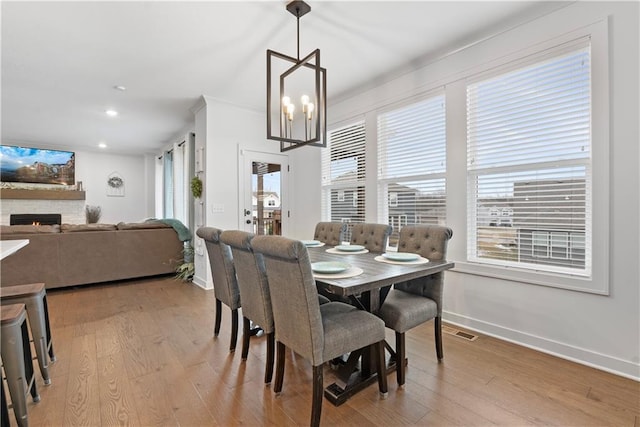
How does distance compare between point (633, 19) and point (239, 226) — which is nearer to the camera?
point (633, 19)

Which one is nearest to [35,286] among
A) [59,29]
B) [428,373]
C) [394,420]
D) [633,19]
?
[59,29]

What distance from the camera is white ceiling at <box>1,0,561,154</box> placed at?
2.36m

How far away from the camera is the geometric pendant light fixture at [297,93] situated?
2316 millimetres

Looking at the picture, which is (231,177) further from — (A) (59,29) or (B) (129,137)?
(B) (129,137)

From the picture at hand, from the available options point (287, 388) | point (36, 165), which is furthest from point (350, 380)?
point (36, 165)

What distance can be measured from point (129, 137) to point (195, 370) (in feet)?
19.9

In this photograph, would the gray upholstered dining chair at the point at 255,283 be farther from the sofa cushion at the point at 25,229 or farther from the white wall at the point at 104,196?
the white wall at the point at 104,196

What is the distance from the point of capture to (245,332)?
221 centimetres

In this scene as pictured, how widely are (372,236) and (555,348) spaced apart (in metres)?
1.67

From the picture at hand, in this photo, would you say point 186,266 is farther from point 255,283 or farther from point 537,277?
Answer: point 537,277

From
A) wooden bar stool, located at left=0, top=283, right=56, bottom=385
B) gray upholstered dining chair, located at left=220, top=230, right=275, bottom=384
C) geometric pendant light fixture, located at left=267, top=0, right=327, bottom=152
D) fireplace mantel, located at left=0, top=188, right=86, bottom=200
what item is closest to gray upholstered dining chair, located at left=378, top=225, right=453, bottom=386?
gray upholstered dining chair, located at left=220, top=230, right=275, bottom=384

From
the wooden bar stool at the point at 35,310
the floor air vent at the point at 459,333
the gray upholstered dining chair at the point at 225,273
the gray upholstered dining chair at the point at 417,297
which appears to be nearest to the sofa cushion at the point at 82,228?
the wooden bar stool at the point at 35,310

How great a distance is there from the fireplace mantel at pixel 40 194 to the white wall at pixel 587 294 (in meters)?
8.45

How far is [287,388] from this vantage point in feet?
6.19
